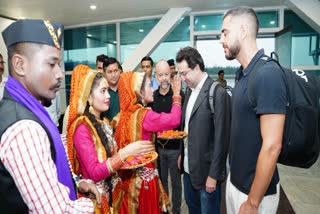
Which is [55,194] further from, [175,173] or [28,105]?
[175,173]

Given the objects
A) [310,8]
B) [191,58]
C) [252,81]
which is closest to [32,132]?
[252,81]

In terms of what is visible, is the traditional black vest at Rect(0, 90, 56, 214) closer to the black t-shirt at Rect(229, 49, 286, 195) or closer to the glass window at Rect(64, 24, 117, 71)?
the black t-shirt at Rect(229, 49, 286, 195)

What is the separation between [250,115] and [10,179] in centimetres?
96

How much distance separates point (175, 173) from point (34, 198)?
2.04 meters

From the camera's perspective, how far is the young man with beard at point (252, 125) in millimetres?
1019

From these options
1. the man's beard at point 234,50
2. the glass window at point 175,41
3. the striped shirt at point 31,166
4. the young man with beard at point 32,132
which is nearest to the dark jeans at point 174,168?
the man's beard at point 234,50

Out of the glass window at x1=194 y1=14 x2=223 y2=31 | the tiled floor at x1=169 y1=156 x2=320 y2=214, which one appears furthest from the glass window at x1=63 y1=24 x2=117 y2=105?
the tiled floor at x1=169 y1=156 x2=320 y2=214

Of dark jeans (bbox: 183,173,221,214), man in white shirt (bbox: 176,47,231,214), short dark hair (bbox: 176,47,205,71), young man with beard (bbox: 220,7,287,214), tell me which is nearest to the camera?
young man with beard (bbox: 220,7,287,214)

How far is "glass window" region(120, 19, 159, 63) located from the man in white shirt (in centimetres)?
498

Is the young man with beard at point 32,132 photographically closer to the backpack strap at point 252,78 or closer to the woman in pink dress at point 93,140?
the woman in pink dress at point 93,140

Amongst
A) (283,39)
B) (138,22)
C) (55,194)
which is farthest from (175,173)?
(138,22)

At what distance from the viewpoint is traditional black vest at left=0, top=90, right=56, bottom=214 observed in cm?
63

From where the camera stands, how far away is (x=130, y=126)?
5.70 feet

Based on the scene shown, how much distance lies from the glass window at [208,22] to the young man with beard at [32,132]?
559 cm
